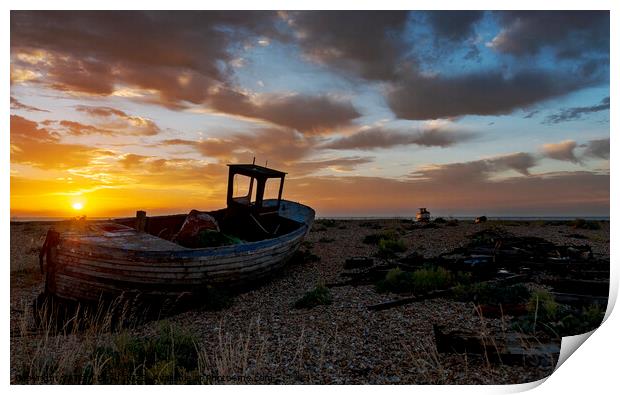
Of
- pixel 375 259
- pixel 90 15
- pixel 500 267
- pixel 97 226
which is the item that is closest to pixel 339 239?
pixel 375 259

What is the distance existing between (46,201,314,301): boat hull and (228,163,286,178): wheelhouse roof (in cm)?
429

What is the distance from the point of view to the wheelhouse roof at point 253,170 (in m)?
14.0

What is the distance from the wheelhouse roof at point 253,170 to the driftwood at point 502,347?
8.45 meters

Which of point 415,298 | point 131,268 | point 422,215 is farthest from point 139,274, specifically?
point 422,215

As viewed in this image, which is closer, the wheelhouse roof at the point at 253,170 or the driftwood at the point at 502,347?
the driftwood at the point at 502,347

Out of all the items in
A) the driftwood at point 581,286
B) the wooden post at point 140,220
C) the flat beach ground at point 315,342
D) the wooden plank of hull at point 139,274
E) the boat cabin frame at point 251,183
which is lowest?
the flat beach ground at point 315,342

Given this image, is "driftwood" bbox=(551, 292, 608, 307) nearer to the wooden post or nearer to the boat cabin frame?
the boat cabin frame

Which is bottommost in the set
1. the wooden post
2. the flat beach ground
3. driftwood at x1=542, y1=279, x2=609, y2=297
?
the flat beach ground

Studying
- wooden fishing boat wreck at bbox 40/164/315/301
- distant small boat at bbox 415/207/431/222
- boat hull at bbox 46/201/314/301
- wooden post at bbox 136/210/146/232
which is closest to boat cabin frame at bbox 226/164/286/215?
wooden fishing boat wreck at bbox 40/164/315/301

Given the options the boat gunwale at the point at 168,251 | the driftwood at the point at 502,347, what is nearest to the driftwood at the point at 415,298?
the driftwood at the point at 502,347

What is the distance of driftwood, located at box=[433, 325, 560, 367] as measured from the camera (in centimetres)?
627

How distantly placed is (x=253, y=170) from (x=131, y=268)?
5791 millimetres

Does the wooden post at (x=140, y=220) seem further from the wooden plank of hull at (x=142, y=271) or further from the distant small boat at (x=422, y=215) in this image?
the distant small boat at (x=422, y=215)
